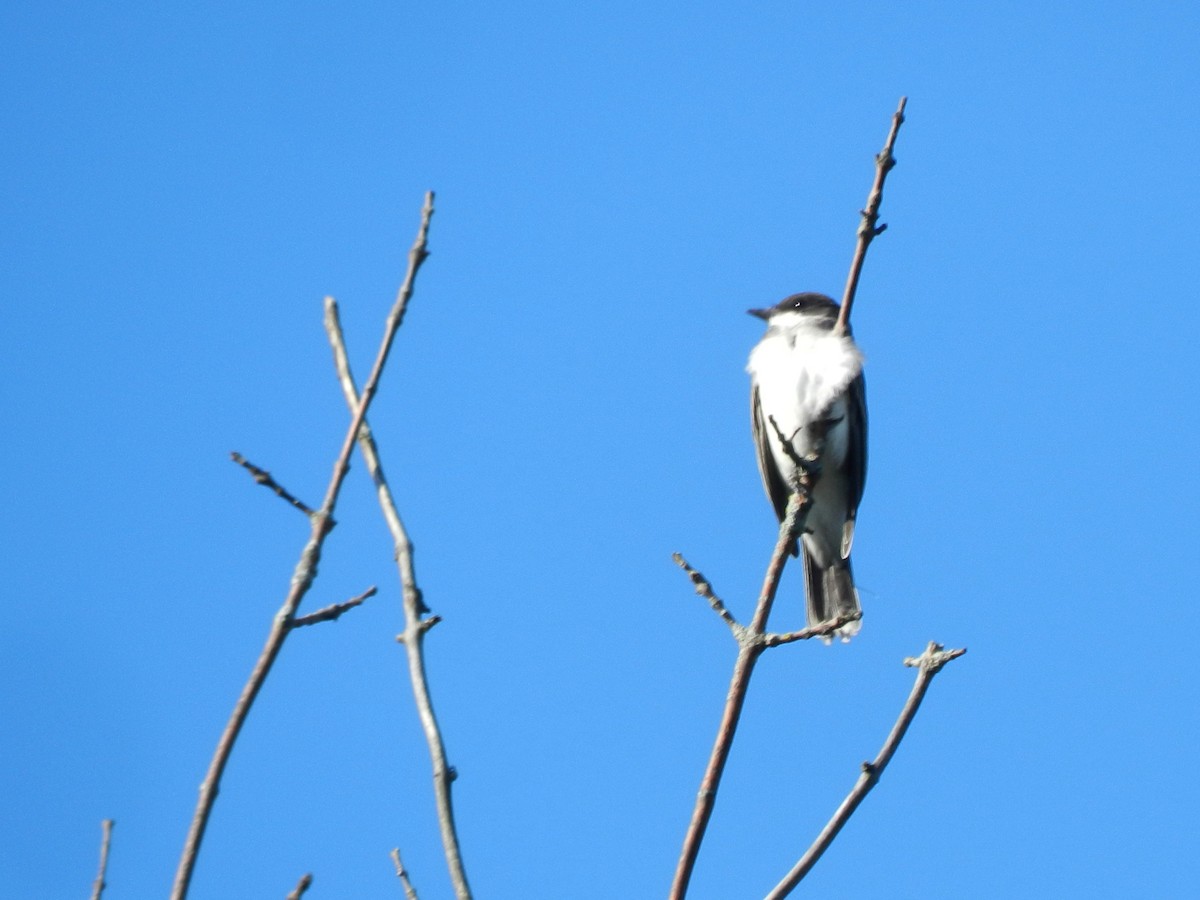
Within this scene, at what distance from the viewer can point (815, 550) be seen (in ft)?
28.3

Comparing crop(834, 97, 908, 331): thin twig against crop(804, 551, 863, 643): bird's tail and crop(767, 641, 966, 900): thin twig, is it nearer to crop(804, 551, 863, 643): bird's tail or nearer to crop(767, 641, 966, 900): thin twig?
crop(767, 641, 966, 900): thin twig

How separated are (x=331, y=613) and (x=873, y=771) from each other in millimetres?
1191

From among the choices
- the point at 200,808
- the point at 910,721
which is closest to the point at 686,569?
the point at 910,721

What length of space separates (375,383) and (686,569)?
123 cm

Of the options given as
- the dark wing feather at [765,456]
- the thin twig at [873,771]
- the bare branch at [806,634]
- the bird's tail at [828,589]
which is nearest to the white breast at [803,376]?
the dark wing feather at [765,456]

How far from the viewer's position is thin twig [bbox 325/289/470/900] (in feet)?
8.85

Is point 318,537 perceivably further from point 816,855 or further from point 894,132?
point 894,132

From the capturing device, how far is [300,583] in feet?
8.82

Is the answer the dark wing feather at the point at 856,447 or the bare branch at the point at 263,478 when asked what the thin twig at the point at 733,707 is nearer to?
the bare branch at the point at 263,478

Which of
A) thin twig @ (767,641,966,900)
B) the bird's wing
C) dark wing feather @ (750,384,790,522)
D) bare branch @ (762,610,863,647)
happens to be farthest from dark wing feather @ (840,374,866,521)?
thin twig @ (767,641,966,900)

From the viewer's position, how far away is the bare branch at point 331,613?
8.91 ft

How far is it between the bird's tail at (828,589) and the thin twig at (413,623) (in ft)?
17.5

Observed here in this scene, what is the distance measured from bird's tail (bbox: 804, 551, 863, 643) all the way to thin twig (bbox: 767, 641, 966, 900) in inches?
192

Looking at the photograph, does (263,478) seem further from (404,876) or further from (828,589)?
(828,589)
